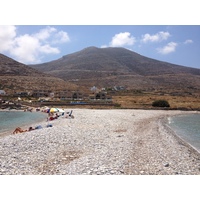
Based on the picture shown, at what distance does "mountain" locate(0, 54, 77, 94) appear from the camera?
8334cm

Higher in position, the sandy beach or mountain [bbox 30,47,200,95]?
mountain [bbox 30,47,200,95]

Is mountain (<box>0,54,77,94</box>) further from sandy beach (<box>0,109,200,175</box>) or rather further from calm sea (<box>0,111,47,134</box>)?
sandy beach (<box>0,109,200,175</box>)

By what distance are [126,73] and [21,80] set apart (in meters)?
71.9

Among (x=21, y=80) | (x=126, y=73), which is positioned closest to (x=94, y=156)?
(x=21, y=80)

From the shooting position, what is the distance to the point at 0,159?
1306cm

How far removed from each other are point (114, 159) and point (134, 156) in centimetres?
140

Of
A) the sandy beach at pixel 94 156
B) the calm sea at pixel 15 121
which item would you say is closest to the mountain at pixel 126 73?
the calm sea at pixel 15 121

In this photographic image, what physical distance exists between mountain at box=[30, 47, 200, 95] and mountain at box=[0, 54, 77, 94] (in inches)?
901

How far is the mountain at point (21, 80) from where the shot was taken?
273 ft

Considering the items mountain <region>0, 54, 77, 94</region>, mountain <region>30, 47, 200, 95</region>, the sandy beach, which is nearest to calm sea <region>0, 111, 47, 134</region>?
the sandy beach

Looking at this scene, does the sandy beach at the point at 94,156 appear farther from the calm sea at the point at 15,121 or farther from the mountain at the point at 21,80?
the mountain at the point at 21,80
